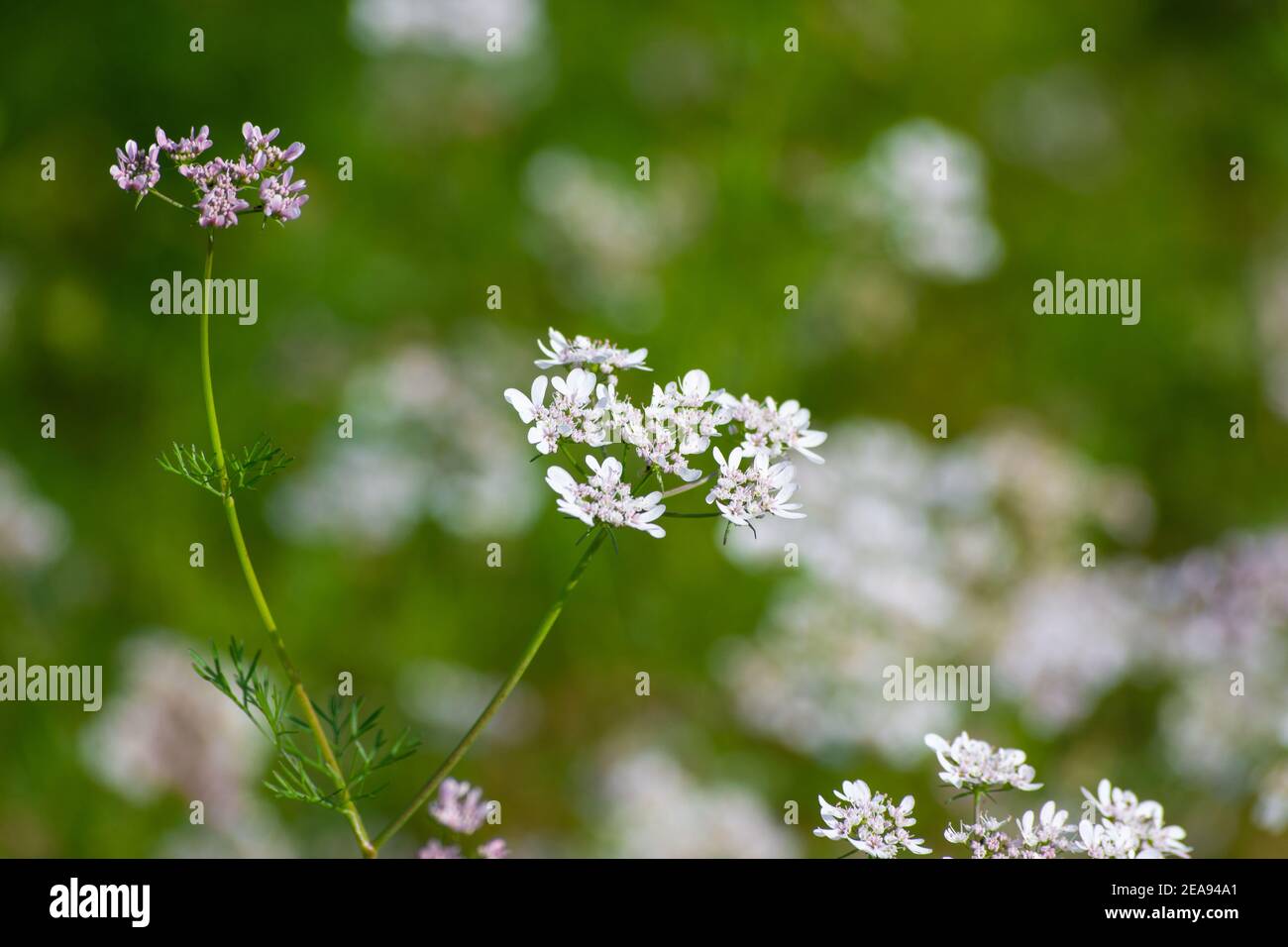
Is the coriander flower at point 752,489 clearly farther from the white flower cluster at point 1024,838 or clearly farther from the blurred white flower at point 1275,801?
the blurred white flower at point 1275,801

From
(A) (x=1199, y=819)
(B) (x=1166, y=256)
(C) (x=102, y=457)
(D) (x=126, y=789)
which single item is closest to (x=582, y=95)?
(C) (x=102, y=457)

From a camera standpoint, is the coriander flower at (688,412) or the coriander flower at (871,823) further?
Answer: the coriander flower at (688,412)

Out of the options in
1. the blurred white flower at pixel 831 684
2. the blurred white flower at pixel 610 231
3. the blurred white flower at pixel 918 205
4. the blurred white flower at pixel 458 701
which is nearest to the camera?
the blurred white flower at pixel 831 684

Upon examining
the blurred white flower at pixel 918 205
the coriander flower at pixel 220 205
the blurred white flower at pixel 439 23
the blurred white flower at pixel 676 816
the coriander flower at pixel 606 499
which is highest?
the blurred white flower at pixel 439 23

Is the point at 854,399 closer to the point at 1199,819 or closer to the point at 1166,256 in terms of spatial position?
the point at 1166,256

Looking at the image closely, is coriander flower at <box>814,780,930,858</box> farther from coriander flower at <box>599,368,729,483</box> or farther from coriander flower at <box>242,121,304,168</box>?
coriander flower at <box>242,121,304,168</box>

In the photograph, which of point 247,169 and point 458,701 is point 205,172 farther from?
point 458,701

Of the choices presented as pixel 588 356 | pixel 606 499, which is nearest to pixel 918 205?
pixel 588 356

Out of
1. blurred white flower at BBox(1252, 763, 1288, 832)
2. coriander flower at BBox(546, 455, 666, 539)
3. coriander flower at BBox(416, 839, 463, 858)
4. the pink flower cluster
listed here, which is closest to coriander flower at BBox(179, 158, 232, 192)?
the pink flower cluster

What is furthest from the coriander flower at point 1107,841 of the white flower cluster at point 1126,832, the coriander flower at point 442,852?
the coriander flower at point 442,852
